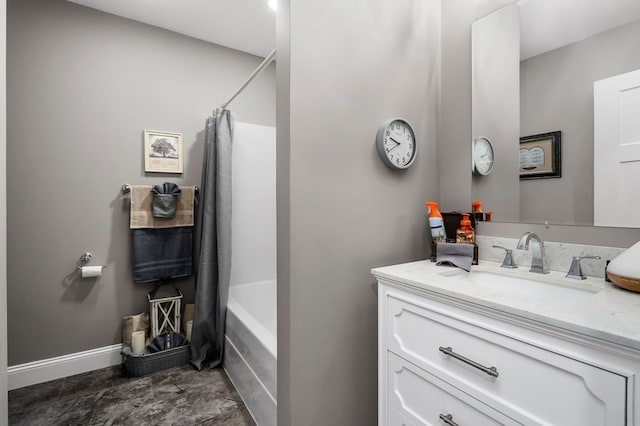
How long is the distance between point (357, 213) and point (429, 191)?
1.63 ft

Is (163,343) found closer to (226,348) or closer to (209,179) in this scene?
(226,348)

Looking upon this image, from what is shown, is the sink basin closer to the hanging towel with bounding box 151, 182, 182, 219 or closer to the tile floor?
the tile floor

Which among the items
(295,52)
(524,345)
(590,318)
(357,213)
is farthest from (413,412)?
(295,52)

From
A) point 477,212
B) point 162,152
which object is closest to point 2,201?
point 162,152

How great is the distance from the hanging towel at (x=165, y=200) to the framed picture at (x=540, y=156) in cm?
228

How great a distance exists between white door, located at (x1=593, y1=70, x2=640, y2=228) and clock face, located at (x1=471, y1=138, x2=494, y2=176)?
14.7 inches

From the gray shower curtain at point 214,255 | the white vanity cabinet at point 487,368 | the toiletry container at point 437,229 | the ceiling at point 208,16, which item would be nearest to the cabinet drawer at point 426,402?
the white vanity cabinet at point 487,368

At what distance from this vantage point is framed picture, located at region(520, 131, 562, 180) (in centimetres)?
116

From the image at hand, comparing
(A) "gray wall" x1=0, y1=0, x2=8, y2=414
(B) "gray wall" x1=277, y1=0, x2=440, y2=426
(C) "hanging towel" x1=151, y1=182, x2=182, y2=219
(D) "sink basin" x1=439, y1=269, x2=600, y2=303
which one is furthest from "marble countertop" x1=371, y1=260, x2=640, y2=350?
(C) "hanging towel" x1=151, y1=182, x2=182, y2=219

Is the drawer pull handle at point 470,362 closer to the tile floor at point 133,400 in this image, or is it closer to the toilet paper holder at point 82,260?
the tile floor at point 133,400

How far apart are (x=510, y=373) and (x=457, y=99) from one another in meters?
1.25

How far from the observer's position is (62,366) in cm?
209

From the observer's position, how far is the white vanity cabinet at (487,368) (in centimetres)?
60

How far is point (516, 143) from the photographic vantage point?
126 cm
